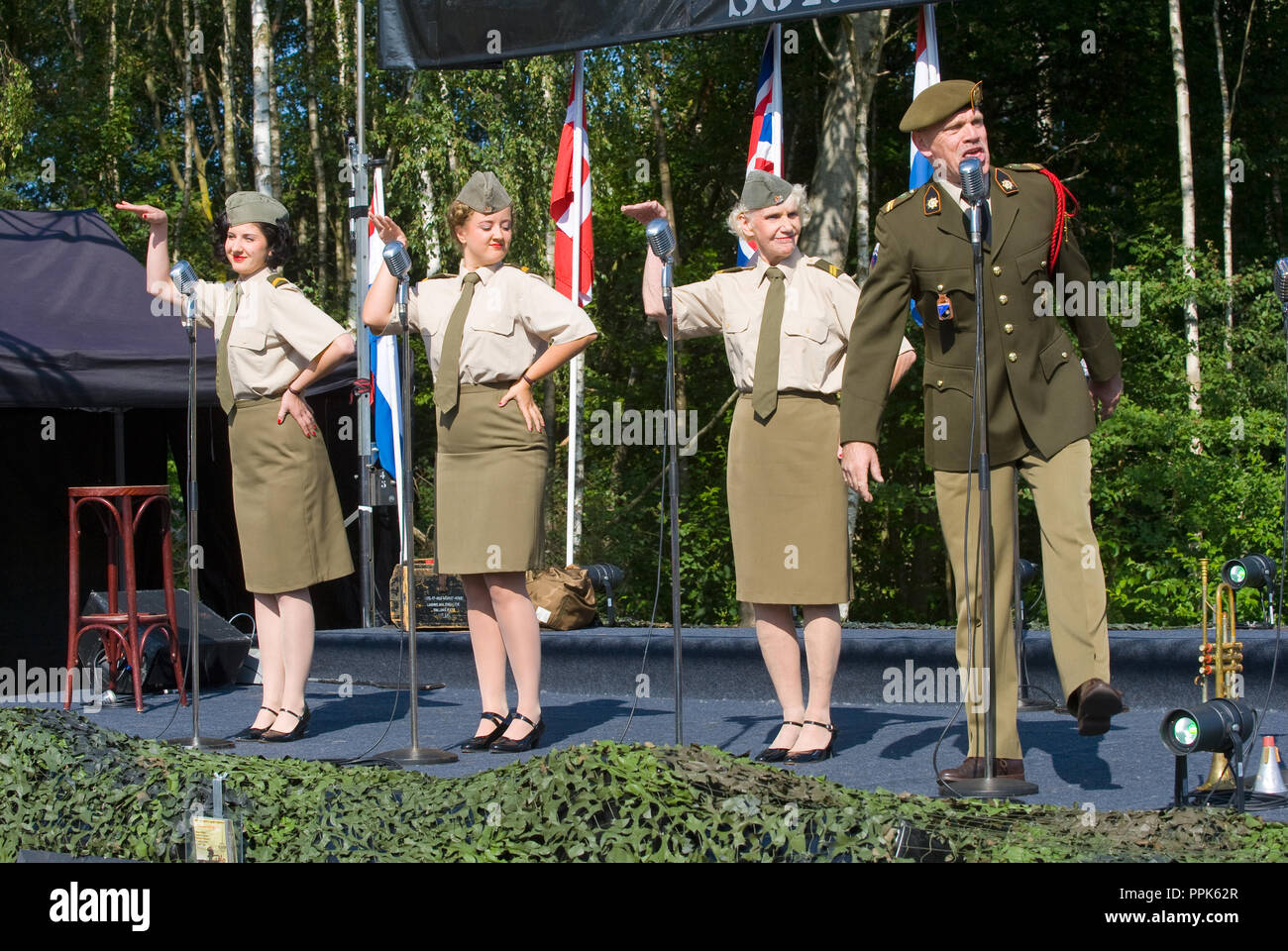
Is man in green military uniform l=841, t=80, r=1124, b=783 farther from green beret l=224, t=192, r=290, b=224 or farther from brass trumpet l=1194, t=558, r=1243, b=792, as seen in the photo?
green beret l=224, t=192, r=290, b=224

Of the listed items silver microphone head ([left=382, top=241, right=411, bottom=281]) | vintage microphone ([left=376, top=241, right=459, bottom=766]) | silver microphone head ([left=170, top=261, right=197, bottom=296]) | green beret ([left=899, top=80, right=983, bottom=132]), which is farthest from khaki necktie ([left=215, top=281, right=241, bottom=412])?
green beret ([left=899, top=80, right=983, bottom=132])

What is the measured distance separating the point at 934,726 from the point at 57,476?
5.26 m

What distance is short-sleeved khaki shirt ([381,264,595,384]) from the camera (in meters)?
5.61

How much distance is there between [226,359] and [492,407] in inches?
44.5

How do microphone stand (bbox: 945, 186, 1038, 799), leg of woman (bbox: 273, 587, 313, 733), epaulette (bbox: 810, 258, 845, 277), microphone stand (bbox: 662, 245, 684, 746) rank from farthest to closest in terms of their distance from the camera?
leg of woman (bbox: 273, 587, 313, 733) < epaulette (bbox: 810, 258, 845, 277) < microphone stand (bbox: 662, 245, 684, 746) < microphone stand (bbox: 945, 186, 1038, 799)

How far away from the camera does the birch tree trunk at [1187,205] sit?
15.7m

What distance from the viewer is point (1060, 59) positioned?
2047 centimetres

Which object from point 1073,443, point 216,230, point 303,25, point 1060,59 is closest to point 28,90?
point 303,25

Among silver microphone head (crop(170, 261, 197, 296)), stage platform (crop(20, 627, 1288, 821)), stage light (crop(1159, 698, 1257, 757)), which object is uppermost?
silver microphone head (crop(170, 261, 197, 296))

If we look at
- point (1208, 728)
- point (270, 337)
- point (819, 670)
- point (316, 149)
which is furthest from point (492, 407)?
point (316, 149)

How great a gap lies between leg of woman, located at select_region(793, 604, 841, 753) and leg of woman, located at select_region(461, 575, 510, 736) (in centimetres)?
117

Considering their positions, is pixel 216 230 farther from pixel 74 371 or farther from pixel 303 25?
pixel 303 25

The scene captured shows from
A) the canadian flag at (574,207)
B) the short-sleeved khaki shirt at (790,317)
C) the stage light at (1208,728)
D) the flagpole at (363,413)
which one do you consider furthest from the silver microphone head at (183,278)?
the canadian flag at (574,207)

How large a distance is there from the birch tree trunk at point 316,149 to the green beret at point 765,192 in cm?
2151
